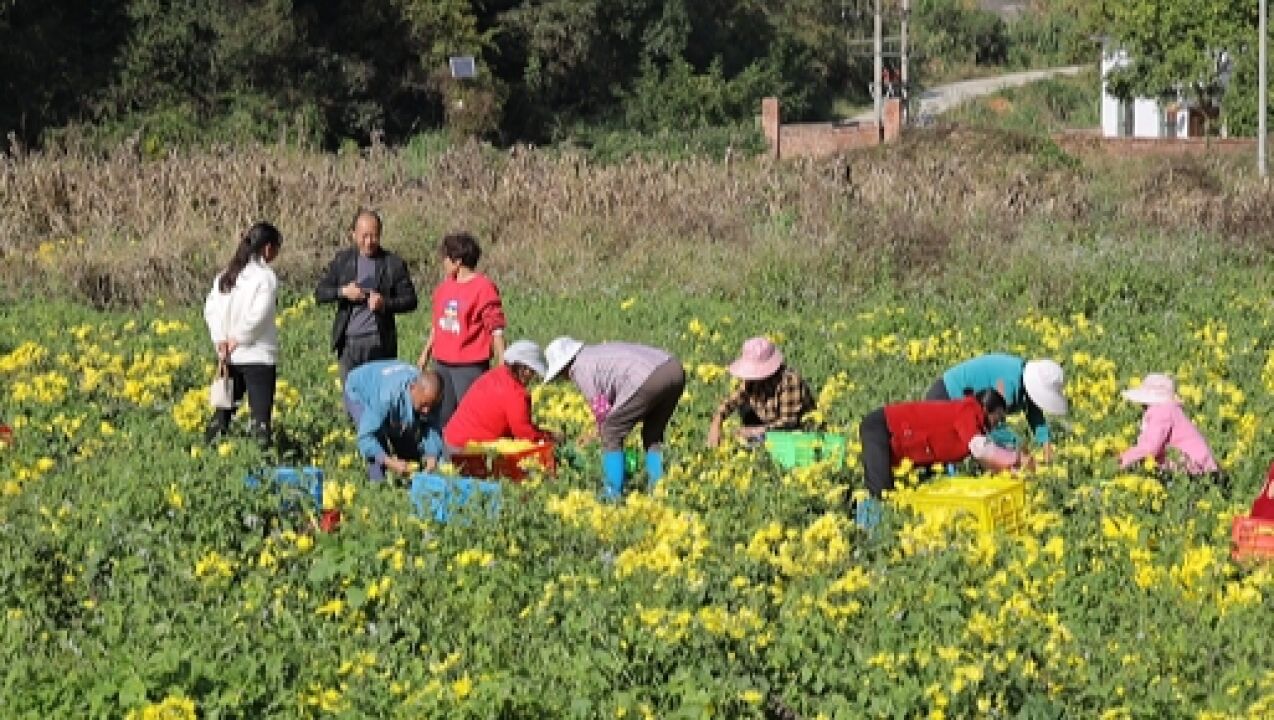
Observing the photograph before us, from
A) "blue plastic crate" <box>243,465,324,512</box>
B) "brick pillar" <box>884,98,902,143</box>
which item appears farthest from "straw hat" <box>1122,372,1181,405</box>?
"brick pillar" <box>884,98,902,143</box>

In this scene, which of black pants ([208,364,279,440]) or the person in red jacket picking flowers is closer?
the person in red jacket picking flowers

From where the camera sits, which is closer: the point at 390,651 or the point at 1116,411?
the point at 390,651

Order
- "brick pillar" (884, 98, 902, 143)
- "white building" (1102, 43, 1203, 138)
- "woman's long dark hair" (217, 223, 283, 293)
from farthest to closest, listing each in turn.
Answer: "white building" (1102, 43, 1203, 138) < "brick pillar" (884, 98, 902, 143) < "woman's long dark hair" (217, 223, 283, 293)

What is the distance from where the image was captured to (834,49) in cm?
7238

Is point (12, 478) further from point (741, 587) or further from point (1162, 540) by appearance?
point (1162, 540)

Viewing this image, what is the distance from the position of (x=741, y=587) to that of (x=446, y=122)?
4358 cm

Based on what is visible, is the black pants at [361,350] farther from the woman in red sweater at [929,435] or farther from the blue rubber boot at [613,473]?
the woman in red sweater at [929,435]

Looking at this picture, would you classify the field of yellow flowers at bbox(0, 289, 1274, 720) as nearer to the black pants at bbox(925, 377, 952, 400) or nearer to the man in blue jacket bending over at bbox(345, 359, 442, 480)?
the man in blue jacket bending over at bbox(345, 359, 442, 480)

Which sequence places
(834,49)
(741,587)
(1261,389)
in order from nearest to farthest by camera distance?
(741,587)
(1261,389)
(834,49)

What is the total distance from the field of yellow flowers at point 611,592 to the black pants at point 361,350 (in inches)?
20.2

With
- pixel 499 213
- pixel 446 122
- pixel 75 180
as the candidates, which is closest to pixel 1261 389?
pixel 499 213

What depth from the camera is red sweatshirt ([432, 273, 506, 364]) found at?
1127 centimetres

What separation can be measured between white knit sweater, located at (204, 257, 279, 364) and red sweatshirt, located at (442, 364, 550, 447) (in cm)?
133

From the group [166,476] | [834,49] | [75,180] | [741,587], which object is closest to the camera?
[741,587]
